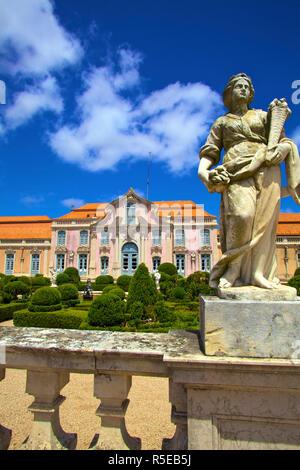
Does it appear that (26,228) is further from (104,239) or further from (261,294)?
(261,294)

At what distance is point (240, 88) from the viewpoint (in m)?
2.39

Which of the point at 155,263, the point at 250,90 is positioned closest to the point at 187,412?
the point at 250,90

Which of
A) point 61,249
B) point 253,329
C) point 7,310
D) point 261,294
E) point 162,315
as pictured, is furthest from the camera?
point 61,249

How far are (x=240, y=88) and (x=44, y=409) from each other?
114 inches

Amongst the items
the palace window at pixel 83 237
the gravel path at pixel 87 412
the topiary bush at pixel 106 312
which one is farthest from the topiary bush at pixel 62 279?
the gravel path at pixel 87 412

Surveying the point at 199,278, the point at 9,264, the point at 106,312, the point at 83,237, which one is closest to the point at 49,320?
the point at 106,312

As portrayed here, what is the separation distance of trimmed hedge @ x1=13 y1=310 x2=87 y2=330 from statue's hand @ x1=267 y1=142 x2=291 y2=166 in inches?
372

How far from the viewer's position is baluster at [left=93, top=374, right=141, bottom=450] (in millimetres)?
1790

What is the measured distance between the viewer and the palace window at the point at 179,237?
98.4 feet

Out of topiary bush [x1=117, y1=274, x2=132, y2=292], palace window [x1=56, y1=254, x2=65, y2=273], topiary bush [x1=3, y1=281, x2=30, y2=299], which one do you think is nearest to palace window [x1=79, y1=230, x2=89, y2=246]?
palace window [x1=56, y1=254, x2=65, y2=273]

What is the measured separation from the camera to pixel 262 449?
1676 mm

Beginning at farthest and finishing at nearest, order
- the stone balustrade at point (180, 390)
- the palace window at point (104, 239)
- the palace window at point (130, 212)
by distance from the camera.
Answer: the palace window at point (130, 212) < the palace window at point (104, 239) < the stone balustrade at point (180, 390)

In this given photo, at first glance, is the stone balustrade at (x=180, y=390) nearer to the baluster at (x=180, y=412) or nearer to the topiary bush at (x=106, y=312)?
the baluster at (x=180, y=412)

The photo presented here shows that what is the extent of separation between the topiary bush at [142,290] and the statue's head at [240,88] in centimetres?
885
